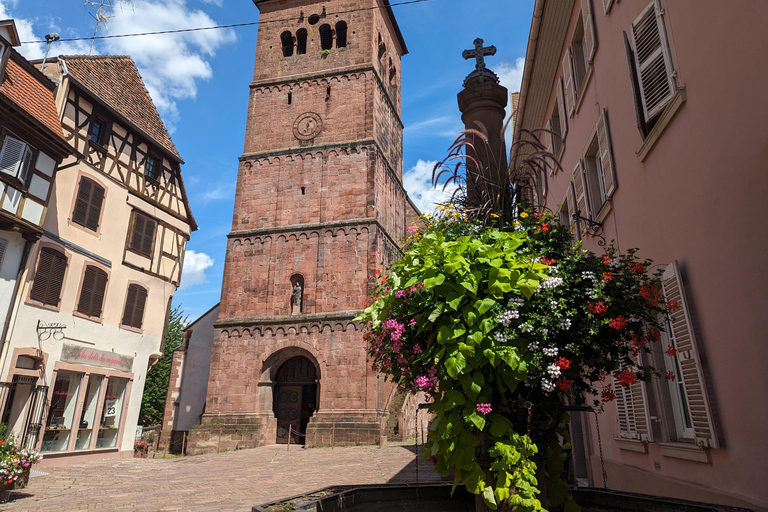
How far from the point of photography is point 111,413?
16516 millimetres

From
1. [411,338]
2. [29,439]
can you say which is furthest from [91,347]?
[411,338]

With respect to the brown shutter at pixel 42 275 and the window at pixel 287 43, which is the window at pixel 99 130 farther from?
the window at pixel 287 43

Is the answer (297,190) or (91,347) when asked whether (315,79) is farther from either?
(91,347)

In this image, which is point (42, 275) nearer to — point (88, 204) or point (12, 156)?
point (88, 204)

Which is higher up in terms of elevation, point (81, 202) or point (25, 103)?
point (25, 103)

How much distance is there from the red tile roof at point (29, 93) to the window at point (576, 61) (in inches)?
494

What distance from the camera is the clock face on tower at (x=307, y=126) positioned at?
25469 mm

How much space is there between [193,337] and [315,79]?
1430cm

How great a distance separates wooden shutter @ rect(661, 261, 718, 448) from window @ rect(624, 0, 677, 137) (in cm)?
180

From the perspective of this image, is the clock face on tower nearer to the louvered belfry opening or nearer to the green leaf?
the louvered belfry opening

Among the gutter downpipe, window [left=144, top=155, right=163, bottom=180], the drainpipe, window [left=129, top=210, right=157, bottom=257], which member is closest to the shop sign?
the drainpipe

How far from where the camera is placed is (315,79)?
86.8 ft

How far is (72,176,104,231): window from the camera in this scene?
15.4m

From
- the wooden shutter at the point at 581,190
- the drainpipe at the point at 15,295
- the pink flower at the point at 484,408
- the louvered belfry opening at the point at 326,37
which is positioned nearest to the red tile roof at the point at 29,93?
the drainpipe at the point at 15,295
